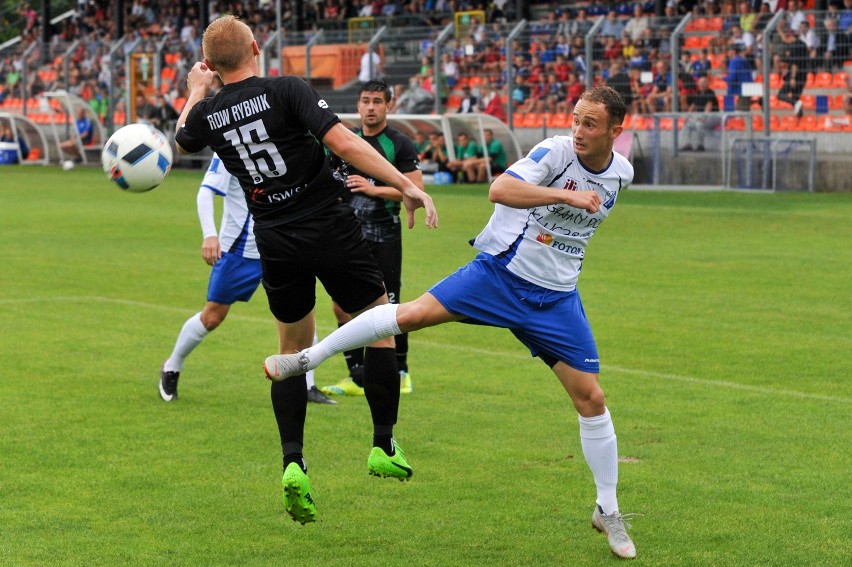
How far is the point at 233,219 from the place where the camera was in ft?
28.2

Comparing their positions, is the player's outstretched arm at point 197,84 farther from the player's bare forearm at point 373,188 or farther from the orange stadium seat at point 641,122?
the orange stadium seat at point 641,122

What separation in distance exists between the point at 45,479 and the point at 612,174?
3212 mm

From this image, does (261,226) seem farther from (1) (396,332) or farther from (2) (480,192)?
(2) (480,192)

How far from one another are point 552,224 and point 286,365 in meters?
1.34

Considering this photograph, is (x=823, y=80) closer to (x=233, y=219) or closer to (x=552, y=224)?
(x=233, y=219)

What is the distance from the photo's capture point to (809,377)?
9062 mm

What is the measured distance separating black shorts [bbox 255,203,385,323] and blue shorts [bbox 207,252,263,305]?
2578 mm

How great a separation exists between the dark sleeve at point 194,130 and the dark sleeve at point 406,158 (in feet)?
9.10

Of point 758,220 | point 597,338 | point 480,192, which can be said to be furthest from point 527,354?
point 480,192

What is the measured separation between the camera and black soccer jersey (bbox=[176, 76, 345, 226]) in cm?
551

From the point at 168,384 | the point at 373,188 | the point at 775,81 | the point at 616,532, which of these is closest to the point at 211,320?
the point at 168,384

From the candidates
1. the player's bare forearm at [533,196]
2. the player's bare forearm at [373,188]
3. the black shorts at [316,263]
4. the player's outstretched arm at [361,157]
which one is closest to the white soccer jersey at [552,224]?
the player's bare forearm at [533,196]

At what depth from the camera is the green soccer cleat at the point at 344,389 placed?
881 centimetres

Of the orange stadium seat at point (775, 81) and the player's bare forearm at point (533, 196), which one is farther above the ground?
the player's bare forearm at point (533, 196)
